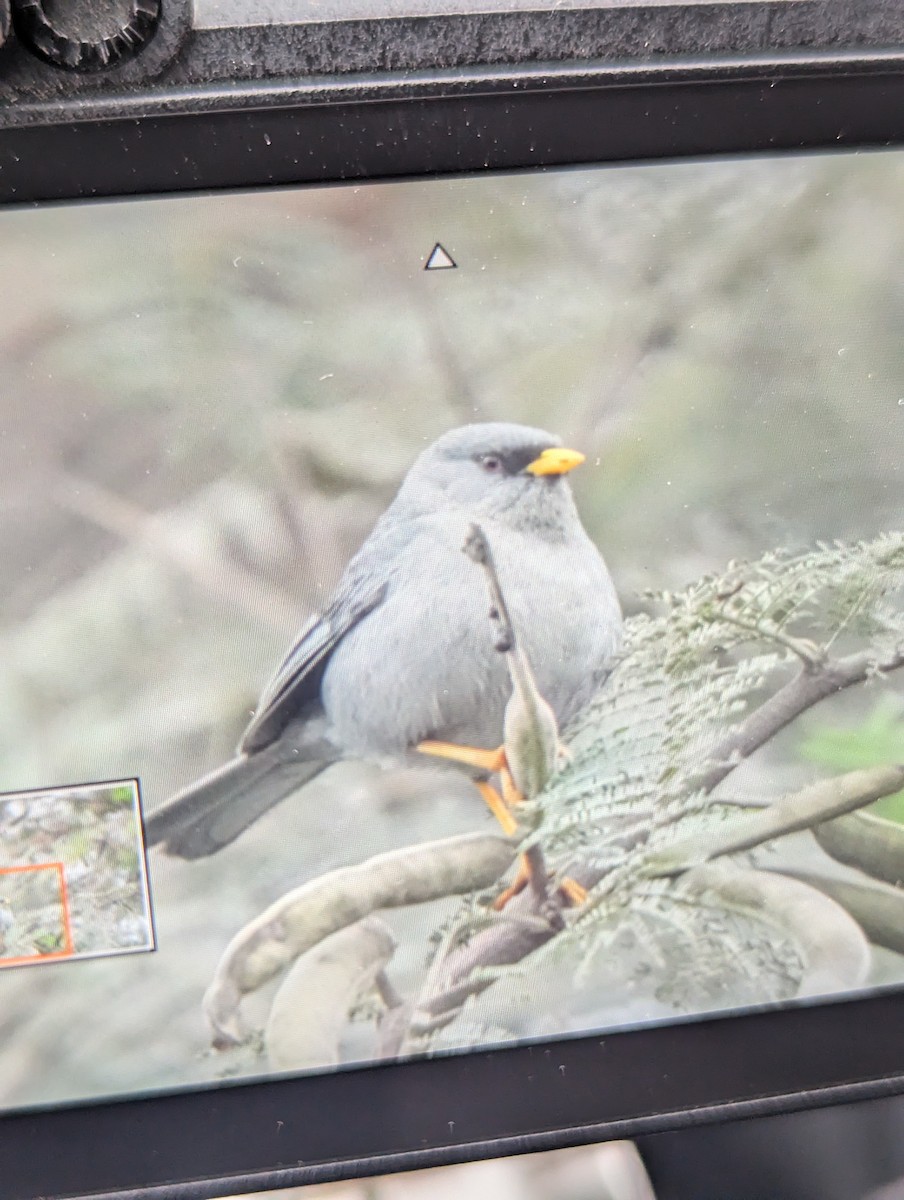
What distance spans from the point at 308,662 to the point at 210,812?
0.11 meters

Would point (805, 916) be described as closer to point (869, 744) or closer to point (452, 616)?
point (869, 744)

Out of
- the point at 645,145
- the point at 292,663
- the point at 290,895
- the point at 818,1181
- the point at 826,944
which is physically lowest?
the point at 818,1181

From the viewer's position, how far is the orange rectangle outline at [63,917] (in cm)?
62

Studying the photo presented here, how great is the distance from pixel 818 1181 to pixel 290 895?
0.38m

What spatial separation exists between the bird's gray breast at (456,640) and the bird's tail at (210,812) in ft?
0.20

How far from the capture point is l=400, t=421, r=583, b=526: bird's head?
64 cm

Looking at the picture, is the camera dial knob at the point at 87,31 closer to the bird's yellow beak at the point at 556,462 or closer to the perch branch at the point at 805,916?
the bird's yellow beak at the point at 556,462

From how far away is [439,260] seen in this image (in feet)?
2.07

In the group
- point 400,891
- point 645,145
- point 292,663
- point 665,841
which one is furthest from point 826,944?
point 645,145

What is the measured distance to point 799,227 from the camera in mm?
649

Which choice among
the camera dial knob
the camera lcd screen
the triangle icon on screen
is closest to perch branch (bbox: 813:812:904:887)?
the camera lcd screen

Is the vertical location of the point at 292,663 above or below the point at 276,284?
below

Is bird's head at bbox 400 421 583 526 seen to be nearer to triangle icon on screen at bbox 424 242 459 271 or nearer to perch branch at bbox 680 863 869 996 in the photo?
triangle icon on screen at bbox 424 242 459 271

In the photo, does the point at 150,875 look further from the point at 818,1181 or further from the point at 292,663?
the point at 818,1181
